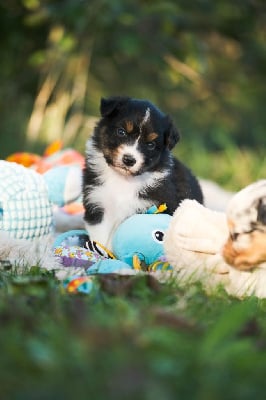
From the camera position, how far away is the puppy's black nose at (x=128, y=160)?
4.75 m

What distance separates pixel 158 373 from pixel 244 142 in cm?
1334

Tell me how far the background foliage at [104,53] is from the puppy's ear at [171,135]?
11.1ft

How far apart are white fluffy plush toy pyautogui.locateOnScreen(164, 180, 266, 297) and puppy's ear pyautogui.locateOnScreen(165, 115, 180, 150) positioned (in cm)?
93

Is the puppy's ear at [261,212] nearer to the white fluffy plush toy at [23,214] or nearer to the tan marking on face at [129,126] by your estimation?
the white fluffy plush toy at [23,214]

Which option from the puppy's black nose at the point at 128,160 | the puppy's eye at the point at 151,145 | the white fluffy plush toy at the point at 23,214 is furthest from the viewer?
Answer: the puppy's eye at the point at 151,145

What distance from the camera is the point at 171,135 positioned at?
4977mm

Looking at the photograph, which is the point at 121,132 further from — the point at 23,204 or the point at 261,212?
the point at 261,212

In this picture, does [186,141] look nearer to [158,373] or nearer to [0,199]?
[0,199]

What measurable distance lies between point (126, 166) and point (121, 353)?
8.85 feet

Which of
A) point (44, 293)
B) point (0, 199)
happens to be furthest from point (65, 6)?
point (44, 293)

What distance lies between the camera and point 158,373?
2.13 meters

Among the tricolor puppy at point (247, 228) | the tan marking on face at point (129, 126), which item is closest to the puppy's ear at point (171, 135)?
the tan marking on face at point (129, 126)

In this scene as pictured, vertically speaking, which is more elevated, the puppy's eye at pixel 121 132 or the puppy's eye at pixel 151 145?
the puppy's eye at pixel 121 132

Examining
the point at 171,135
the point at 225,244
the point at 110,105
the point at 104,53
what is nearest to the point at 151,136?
the point at 171,135
